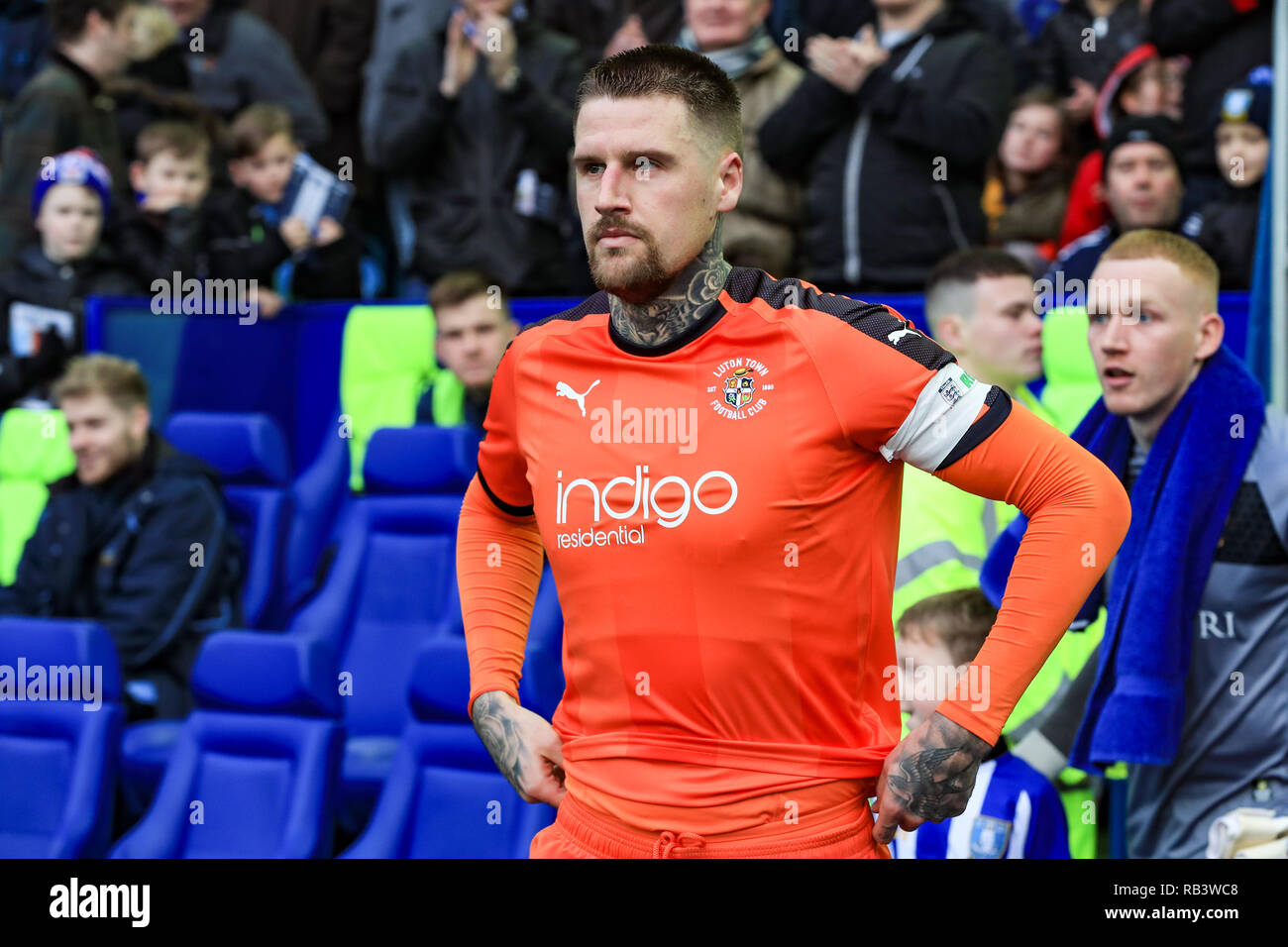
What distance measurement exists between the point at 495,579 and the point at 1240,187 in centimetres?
351

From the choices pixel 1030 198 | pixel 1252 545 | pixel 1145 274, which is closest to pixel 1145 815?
pixel 1252 545

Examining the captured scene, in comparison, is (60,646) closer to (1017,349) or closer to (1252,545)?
(1017,349)

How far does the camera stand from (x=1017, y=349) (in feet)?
14.6

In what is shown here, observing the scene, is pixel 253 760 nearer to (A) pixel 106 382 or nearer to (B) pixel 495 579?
(A) pixel 106 382

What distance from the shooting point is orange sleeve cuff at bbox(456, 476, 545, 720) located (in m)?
2.62

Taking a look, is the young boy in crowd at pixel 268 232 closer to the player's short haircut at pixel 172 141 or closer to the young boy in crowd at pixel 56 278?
the player's short haircut at pixel 172 141

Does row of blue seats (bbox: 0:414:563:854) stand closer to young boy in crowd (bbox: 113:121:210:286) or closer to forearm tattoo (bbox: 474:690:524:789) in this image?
young boy in crowd (bbox: 113:121:210:286)

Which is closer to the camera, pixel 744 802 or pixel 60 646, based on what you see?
pixel 744 802

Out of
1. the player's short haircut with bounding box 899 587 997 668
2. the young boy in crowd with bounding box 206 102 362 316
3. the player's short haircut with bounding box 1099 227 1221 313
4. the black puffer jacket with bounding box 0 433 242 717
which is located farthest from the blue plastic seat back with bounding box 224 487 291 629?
the player's short haircut with bounding box 1099 227 1221 313

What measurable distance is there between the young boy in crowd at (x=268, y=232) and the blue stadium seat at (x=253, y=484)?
2.30 ft

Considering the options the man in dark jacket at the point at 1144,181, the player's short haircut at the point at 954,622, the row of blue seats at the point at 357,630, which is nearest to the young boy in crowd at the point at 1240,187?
the man in dark jacket at the point at 1144,181

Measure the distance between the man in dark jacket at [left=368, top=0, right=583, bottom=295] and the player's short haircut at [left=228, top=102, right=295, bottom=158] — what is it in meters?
0.44

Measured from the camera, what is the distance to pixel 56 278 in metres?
6.22
